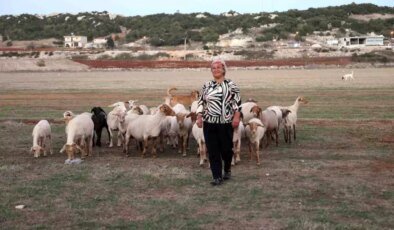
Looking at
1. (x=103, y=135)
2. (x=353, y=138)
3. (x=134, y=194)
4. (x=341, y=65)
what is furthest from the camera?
(x=341, y=65)

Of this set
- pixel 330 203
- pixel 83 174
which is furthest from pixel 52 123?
pixel 330 203

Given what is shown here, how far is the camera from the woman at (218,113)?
33.6 feet

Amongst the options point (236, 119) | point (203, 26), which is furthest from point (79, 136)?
point (203, 26)

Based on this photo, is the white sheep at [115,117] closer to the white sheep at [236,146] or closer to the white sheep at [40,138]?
the white sheep at [40,138]

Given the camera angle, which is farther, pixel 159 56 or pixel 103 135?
pixel 159 56

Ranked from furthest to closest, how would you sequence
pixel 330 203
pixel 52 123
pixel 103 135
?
pixel 52 123, pixel 103 135, pixel 330 203

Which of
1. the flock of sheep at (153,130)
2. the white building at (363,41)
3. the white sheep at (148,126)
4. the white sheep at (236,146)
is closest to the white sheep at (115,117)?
the flock of sheep at (153,130)

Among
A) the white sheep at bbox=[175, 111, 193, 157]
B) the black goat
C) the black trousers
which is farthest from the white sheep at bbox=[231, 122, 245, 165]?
the black goat

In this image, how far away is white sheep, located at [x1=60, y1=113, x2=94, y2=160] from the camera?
523 inches

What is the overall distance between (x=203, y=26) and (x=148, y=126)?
162812 millimetres

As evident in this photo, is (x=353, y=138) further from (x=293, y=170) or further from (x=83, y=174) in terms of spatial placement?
(x=83, y=174)

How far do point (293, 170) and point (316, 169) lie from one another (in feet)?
1.78

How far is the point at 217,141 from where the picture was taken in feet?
34.6

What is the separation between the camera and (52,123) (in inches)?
829
